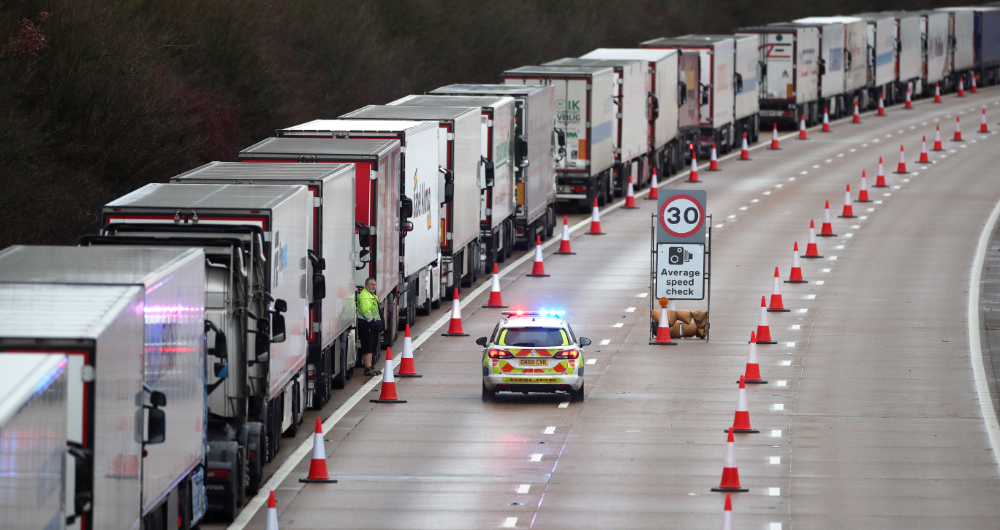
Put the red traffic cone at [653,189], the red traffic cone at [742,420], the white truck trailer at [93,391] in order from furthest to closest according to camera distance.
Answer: the red traffic cone at [653,189]
the red traffic cone at [742,420]
the white truck trailer at [93,391]

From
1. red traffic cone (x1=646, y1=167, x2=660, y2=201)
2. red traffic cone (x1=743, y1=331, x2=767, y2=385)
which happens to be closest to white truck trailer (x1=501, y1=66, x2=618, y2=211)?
red traffic cone (x1=646, y1=167, x2=660, y2=201)

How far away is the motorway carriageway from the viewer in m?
18.3

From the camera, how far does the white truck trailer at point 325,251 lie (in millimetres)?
21656

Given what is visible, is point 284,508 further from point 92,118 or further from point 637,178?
point 637,178

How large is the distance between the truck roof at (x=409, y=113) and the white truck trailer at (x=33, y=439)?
761 inches

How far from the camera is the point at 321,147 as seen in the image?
25750 millimetres

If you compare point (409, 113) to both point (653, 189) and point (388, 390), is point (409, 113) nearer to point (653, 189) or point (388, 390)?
point (388, 390)

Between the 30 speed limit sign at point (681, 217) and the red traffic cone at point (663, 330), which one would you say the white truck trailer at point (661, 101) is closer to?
the 30 speed limit sign at point (681, 217)

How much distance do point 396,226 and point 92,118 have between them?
878 cm

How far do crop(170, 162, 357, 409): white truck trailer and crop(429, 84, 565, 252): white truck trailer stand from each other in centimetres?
1325

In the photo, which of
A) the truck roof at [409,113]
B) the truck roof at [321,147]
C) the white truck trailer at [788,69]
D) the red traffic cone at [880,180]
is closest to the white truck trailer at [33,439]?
the truck roof at [321,147]

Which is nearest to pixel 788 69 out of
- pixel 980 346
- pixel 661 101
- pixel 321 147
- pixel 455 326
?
pixel 661 101

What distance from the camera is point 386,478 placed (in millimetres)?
19641

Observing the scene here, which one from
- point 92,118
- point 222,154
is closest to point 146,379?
point 92,118
